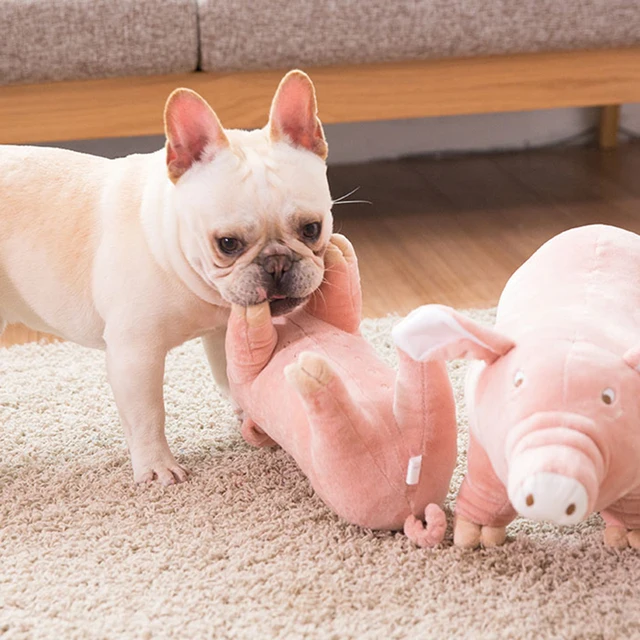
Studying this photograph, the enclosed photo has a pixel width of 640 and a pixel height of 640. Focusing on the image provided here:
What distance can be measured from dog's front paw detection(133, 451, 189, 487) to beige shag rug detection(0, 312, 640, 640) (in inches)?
0.8

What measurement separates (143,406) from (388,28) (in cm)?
111

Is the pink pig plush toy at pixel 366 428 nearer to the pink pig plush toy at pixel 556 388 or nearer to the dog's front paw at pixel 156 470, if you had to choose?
the pink pig plush toy at pixel 556 388

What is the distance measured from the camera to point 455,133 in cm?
299

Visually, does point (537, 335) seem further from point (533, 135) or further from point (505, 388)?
point (533, 135)

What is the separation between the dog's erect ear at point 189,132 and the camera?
1160mm

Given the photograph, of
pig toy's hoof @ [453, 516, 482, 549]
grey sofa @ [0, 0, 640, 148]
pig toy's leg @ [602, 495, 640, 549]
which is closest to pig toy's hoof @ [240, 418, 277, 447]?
pig toy's hoof @ [453, 516, 482, 549]

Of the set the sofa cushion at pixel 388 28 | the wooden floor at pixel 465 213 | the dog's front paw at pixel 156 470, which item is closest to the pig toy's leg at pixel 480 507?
the dog's front paw at pixel 156 470

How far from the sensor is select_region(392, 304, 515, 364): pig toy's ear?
952mm

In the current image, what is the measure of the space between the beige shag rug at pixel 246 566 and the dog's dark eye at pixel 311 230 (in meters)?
0.31

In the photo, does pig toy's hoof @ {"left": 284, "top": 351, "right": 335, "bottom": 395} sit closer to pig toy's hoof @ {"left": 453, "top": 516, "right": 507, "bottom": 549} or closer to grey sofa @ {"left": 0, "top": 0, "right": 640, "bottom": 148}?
pig toy's hoof @ {"left": 453, "top": 516, "right": 507, "bottom": 549}

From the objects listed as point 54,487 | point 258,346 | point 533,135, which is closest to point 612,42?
point 533,135

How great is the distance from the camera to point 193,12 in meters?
2.00

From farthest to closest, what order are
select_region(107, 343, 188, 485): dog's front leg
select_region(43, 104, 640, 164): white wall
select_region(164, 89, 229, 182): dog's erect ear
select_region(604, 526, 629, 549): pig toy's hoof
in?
select_region(43, 104, 640, 164): white wall
select_region(107, 343, 188, 485): dog's front leg
select_region(164, 89, 229, 182): dog's erect ear
select_region(604, 526, 629, 549): pig toy's hoof

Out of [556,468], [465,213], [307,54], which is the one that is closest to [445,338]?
[556,468]
